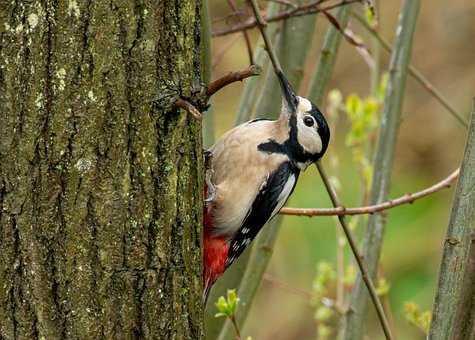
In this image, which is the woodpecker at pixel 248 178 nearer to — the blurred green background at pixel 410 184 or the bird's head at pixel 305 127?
the bird's head at pixel 305 127

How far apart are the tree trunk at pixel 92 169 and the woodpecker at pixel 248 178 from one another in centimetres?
95

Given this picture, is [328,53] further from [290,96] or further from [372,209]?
[372,209]

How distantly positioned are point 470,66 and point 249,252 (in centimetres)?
489

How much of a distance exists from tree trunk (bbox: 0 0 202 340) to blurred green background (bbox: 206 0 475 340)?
5.29 m

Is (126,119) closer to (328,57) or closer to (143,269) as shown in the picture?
(143,269)

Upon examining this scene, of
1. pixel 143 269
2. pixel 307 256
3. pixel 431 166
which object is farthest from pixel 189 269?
pixel 431 166

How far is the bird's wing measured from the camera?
9.89 ft

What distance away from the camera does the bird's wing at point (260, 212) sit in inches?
119

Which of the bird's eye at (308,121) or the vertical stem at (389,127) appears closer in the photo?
the vertical stem at (389,127)

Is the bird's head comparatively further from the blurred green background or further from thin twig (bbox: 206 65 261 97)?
the blurred green background

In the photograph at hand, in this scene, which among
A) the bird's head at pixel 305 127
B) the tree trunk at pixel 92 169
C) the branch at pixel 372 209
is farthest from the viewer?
the bird's head at pixel 305 127

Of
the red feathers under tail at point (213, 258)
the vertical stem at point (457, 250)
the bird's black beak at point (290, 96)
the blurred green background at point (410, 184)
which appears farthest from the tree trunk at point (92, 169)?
the blurred green background at point (410, 184)

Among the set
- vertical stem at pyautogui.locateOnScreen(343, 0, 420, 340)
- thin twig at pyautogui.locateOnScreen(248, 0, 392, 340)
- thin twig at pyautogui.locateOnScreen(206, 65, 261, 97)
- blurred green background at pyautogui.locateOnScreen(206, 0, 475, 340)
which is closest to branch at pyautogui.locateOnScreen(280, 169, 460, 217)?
thin twig at pyautogui.locateOnScreen(248, 0, 392, 340)

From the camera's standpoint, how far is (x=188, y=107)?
195 centimetres
